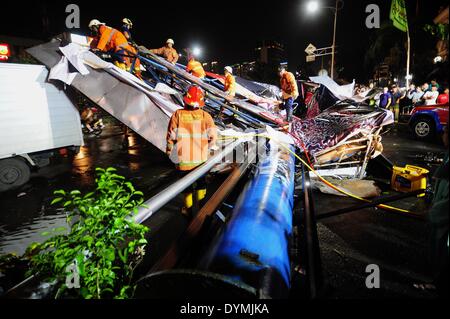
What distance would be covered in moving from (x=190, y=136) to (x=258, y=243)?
2.54m

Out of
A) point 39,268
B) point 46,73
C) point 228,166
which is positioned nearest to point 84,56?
point 46,73

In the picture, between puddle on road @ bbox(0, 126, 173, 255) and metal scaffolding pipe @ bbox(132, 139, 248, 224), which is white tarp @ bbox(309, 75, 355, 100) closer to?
puddle on road @ bbox(0, 126, 173, 255)

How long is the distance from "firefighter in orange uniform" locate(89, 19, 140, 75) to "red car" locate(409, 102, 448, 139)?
10969 millimetres

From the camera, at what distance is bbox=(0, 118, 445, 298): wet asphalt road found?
9.53 ft

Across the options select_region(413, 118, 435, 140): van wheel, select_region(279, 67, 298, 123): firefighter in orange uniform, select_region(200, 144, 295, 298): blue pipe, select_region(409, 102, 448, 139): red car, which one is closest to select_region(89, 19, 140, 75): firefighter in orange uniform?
select_region(279, 67, 298, 123): firefighter in orange uniform

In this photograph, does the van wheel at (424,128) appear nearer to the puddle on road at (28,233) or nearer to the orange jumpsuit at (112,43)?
the orange jumpsuit at (112,43)

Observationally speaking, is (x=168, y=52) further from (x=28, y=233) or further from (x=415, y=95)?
(x=415, y=95)

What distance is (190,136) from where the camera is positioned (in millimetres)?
4223

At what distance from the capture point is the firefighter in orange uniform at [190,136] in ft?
13.7

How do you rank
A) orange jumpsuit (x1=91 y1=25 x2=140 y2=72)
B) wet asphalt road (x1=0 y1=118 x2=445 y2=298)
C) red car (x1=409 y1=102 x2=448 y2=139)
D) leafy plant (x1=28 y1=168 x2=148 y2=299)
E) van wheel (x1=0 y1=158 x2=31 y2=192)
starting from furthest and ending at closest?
red car (x1=409 y1=102 x2=448 y2=139) < orange jumpsuit (x1=91 y1=25 x2=140 y2=72) < van wheel (x1=0 y1=158 x2=31 y2=192) < wet asphalt road (x1=0 y1=118 x2=445 y2=298) < leafy plant (x1=28 y1=168 x2=148 y2=299)

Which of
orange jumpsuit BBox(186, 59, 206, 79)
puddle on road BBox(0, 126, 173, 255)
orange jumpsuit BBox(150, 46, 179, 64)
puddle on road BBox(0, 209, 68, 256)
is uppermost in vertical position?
orange jumpsuit BBox(150, 46, 179, 64)

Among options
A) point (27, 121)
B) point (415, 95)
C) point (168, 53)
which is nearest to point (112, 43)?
point (168, 53)

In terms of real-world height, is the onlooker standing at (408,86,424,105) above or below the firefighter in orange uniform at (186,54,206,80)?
below

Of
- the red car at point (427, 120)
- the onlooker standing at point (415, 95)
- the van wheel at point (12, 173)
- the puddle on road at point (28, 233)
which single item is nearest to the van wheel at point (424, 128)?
the red car at point (427, 120)
